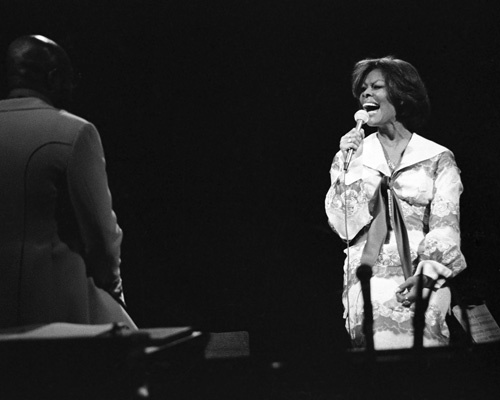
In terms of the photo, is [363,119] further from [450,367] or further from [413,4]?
[450,367]

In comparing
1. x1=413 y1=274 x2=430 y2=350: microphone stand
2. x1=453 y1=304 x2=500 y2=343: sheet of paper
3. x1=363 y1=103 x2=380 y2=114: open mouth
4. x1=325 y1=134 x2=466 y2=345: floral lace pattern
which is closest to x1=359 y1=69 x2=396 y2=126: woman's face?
x1=363 y1=103 x2=380 y2=114: open mouth

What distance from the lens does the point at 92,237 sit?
71.9 inches

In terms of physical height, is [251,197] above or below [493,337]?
above

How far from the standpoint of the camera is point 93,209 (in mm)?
A: 1820

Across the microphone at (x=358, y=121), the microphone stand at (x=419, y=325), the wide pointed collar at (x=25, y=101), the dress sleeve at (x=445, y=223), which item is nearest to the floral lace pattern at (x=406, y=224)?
the dress sleeve at (x=445, y=223)

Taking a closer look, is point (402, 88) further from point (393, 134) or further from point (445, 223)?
point (445, 223)

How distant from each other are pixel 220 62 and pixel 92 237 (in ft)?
4.79

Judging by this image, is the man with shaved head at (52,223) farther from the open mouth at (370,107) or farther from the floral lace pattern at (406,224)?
the open mouth at (370,107)

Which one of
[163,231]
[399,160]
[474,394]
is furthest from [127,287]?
[474,394]

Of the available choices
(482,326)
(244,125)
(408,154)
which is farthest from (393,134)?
(482,326)

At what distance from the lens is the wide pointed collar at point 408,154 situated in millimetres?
2625

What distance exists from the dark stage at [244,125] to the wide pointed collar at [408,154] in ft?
1.32

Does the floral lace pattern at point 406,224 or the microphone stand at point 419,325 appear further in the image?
the floral lace pattern at point 406,224

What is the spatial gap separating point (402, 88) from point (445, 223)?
0.51 metres
